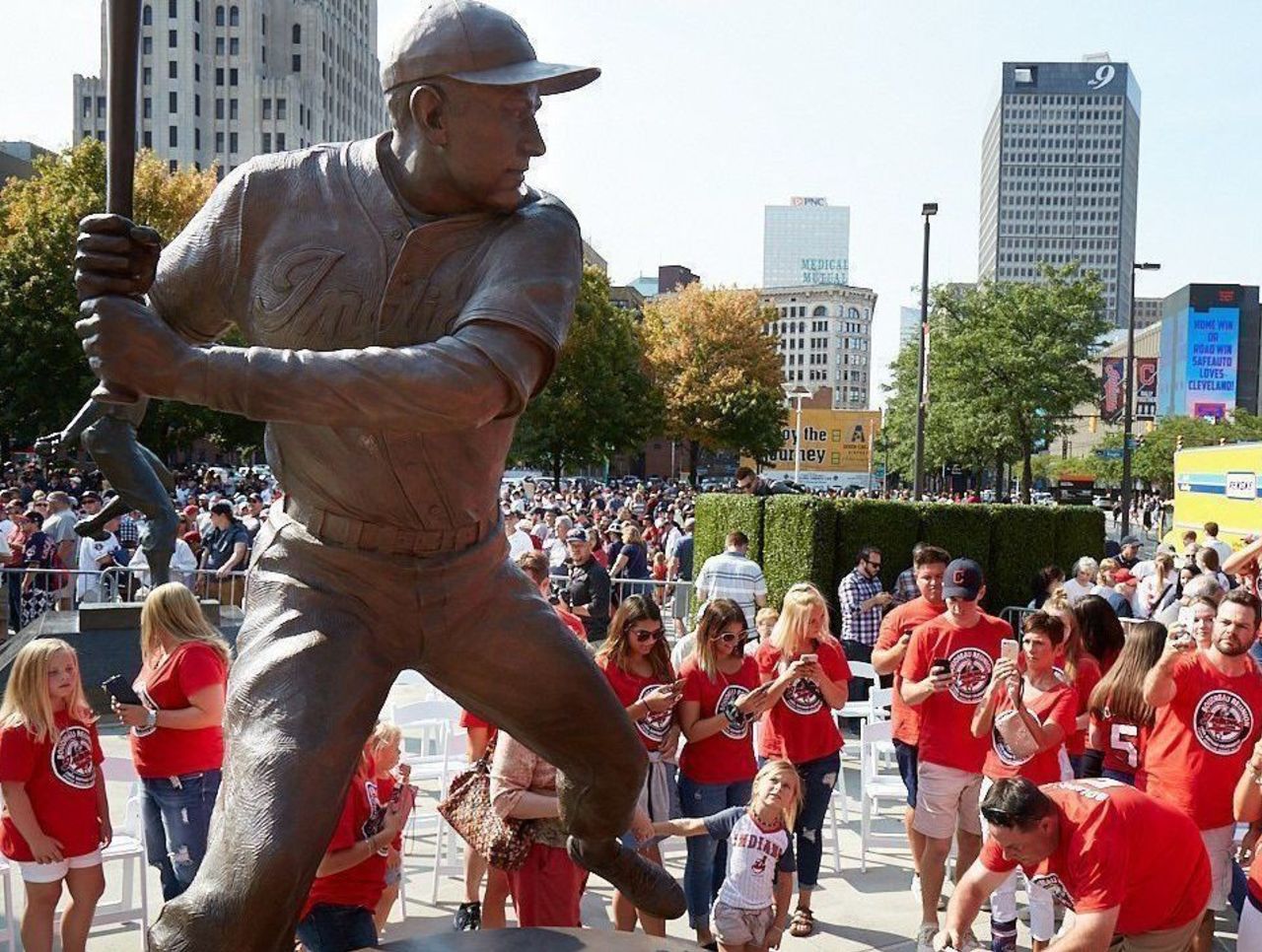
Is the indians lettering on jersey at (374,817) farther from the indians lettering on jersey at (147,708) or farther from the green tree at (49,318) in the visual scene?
the green tree at (49,318)

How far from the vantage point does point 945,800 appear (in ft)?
21.4

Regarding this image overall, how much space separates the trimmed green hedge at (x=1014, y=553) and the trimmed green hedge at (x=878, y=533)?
1.30 metres

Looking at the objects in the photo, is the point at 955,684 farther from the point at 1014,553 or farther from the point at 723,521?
the point at 723,521

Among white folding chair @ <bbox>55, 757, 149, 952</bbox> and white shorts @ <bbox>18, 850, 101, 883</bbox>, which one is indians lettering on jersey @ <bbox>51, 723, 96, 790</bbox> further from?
white folding chair @ <bbox>55, 757, 149, 952</bbox>

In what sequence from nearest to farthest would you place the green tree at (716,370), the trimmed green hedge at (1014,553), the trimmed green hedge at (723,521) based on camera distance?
the trimmed green hedge at (1014,553) < the trimmed green hedge at (723,521) < the green tree at (716,370)

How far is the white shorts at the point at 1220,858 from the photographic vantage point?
574 centimetres

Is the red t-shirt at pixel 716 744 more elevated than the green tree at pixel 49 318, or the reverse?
the green tree at pixel 49 318

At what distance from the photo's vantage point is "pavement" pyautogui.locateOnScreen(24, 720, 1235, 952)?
21.2ft

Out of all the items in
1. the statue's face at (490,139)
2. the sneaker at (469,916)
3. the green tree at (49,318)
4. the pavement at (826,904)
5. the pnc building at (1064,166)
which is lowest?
the pavement at (826,904)

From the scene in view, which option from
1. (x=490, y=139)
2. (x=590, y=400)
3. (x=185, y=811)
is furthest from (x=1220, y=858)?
(x=590, y=400)

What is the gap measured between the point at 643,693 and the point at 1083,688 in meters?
2.48

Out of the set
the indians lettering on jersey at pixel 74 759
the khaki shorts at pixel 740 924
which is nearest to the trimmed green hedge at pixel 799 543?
the khaki shorts at pixel 740 924

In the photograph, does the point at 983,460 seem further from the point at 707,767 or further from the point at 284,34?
the point at 284,34

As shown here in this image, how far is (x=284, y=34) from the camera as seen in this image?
314ft
